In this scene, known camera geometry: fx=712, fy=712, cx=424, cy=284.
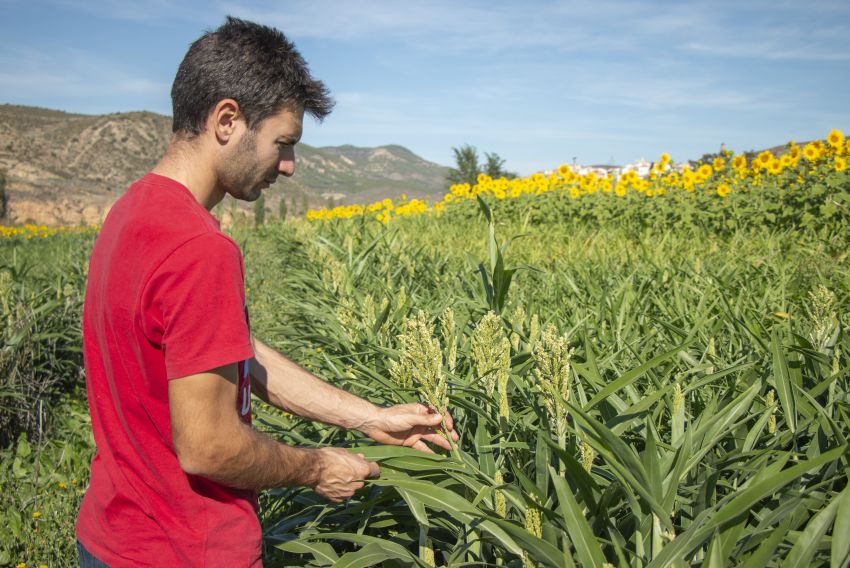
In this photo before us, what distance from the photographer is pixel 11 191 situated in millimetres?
60625

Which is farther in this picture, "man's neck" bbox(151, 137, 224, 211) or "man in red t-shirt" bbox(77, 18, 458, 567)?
"man's neck" bbox(151, 137, 224, 211)

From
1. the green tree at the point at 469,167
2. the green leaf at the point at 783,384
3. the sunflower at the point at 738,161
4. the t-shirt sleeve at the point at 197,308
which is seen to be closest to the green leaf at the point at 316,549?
the t-shirt sleeve at the point at 197,308

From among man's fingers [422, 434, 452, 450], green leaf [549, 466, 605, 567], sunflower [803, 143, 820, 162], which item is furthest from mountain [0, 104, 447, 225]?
green leaf [549, 466, 605, 567]

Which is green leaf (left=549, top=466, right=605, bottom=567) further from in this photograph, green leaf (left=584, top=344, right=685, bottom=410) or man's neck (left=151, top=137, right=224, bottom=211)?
man's neck (left=151, top=137, right=224, bottom=211)

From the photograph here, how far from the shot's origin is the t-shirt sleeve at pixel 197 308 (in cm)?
134

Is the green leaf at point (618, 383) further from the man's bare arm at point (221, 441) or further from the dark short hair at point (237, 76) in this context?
the dark short hair at point (237, 76)

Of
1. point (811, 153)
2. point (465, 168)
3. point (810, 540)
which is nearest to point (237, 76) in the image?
point (810, 540)

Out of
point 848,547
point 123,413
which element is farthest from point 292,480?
point 848,547

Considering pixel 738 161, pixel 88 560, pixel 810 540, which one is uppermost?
pixel 738 161

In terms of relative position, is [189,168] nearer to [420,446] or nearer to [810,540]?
[420,446]

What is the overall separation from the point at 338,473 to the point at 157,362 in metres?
0.51

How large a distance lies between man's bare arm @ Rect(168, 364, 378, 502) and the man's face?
460 millimetres

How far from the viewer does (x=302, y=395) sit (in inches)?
80.4

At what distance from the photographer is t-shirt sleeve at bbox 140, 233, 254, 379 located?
4.39 ft
